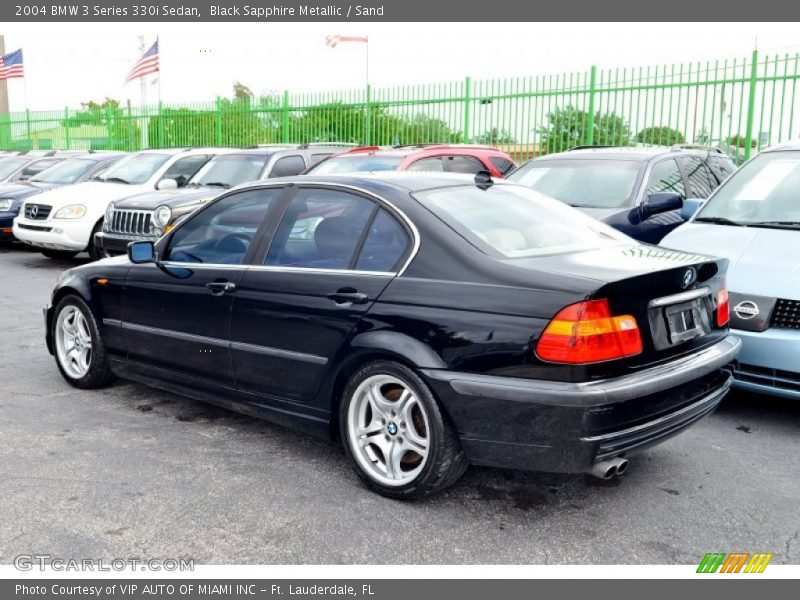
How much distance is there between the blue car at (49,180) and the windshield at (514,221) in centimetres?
1108

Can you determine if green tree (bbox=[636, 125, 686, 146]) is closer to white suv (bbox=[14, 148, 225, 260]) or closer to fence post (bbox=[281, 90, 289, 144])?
white suv (bbox=[14, 148, 225, 260])

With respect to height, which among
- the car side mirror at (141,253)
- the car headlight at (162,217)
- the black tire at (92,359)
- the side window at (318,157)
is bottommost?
the black tire at (92,359)

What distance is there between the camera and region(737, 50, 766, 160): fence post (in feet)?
38.8

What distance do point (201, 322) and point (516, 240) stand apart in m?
1.86

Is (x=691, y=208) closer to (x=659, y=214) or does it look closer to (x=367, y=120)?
(x=659, y=214)

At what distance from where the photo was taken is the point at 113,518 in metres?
3.66

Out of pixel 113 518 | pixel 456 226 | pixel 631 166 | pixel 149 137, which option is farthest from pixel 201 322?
→ pixel 149 137

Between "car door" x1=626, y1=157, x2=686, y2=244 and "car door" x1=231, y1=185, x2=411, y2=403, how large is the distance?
3710 millimetres

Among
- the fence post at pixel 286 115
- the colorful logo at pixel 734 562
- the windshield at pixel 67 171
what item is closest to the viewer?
the colorful logo at pixel 734 562

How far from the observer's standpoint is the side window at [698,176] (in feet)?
27.8

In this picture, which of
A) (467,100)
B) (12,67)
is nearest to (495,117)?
(467,100)

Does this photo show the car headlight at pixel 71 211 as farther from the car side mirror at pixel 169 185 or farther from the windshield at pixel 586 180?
the windshield at pixel 586 180

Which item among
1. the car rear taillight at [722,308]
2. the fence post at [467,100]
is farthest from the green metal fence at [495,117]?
the car rear taillight at [722,308]

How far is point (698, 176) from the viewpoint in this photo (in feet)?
28.4
